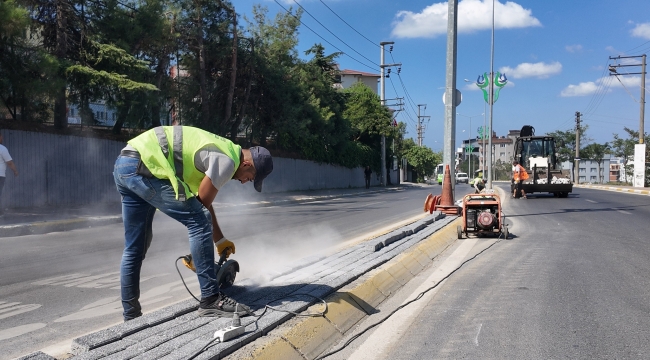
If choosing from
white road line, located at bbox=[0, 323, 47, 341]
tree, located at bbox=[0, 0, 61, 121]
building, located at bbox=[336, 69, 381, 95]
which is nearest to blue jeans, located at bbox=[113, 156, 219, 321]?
white road line, located at bbox=[0, 323, 47, 341]

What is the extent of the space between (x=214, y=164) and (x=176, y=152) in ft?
0.98

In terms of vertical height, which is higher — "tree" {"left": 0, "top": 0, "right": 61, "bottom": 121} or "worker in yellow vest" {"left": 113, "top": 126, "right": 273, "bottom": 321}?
"tree" {"left": 0, "top": 0, "right": 61, "bottom": 121}

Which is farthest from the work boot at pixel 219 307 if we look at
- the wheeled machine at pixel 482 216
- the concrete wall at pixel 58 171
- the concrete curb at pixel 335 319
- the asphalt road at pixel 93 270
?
the concrete wall at pixel 58 171

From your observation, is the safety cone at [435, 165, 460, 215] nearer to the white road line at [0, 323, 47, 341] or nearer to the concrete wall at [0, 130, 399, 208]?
the concrete wall at [0, 130, 399, 208]

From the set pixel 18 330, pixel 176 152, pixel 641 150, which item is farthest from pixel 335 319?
pixel 641 150

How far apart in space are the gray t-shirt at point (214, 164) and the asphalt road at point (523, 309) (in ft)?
4.82

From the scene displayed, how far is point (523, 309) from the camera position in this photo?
5094 millimetres

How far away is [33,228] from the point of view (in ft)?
34.6

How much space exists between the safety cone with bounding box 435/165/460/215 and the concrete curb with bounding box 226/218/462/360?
5994mm

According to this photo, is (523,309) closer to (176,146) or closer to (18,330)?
(176,146)

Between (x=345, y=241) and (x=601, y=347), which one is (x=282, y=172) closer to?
(x=345, y=241)

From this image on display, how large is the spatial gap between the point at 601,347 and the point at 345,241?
5.88 m

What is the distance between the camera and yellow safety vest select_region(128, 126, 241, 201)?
362 cm

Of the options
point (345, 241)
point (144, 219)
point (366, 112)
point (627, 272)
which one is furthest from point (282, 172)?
point (144, 219)
